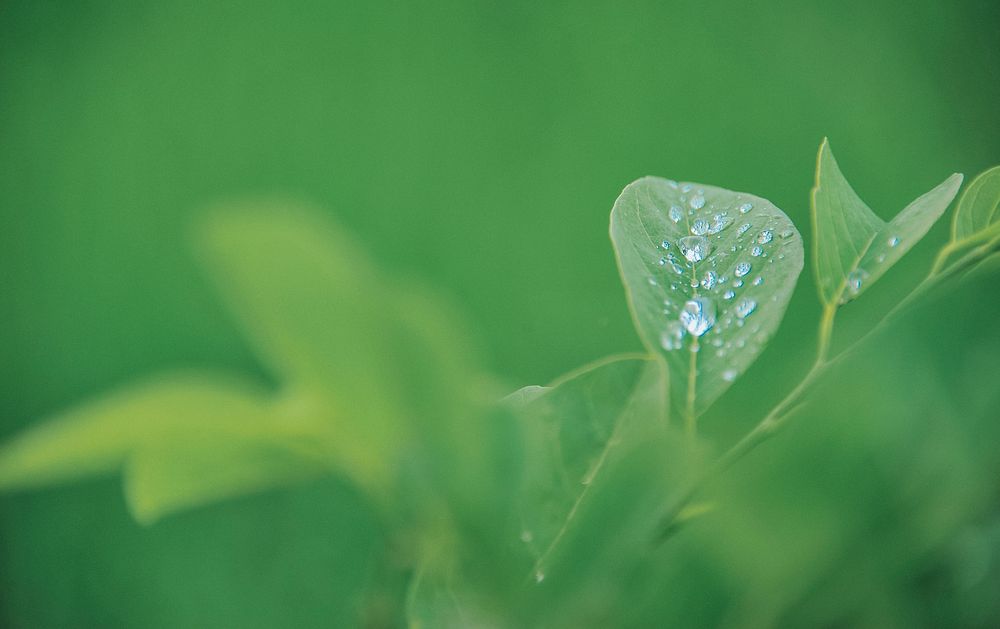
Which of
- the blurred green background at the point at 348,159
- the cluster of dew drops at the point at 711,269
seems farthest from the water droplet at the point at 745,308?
the blurred green background at the point at 348,159

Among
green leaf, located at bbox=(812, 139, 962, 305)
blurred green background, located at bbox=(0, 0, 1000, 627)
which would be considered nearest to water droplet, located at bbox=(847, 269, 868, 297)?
green leaf, located at bbox=(812, 139, 962, 305)

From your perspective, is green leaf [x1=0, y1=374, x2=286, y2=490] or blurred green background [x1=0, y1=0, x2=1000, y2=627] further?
blurred green background [x1=0, y1=0, x2=1000, y2=627]

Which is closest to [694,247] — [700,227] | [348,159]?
[700,227]

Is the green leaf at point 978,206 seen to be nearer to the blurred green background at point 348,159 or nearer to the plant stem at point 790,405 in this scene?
the plant stem at point 790,405

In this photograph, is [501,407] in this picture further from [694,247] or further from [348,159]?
[348,159]

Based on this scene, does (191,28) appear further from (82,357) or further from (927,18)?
(927,18)

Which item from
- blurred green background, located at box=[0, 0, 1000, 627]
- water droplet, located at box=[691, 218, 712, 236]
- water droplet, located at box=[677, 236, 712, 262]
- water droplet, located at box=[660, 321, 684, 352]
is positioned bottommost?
blurred green background, located at box=[0, 0, 1000, 627]

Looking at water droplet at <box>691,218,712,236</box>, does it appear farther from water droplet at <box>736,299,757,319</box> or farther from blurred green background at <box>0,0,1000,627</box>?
blurred green background at <box>0,0,1000,627</box>
